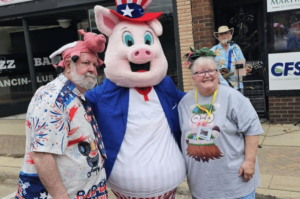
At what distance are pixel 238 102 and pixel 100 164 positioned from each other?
107 centimetres

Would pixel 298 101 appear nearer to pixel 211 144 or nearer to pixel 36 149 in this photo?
pixel 211 144

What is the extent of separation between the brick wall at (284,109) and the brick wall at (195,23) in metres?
1.77

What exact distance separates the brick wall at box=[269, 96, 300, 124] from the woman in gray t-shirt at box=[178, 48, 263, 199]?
4.33 metres

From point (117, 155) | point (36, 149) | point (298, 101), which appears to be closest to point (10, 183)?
point (117, 155)

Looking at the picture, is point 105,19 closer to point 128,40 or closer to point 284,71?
point 128,40

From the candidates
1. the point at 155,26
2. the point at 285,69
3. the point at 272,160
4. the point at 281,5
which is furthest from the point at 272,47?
the point at 155,26

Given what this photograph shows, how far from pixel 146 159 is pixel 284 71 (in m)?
4.65

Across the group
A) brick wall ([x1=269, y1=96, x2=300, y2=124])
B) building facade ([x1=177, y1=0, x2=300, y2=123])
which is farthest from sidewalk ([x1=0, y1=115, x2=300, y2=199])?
building facade ([x1=177, y1=0, x2=300, y2=123])

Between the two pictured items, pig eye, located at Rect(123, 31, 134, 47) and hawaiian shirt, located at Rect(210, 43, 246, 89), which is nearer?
pig eye, located at Rect(123, 31, 134, 47)

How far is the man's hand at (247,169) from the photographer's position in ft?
7.16

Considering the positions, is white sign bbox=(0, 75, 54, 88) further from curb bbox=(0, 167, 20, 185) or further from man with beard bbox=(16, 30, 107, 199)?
man with beard bbox=(16, 30, 107, 199)

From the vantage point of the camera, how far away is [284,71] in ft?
19.7

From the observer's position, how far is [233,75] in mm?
5395

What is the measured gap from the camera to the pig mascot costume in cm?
235
